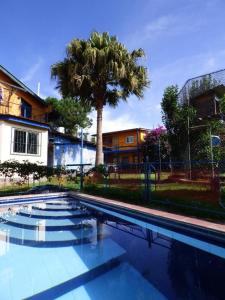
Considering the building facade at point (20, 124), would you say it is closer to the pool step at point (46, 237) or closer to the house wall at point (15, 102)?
the house wall at point (15, 102)

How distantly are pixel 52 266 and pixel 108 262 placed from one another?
2.79ft

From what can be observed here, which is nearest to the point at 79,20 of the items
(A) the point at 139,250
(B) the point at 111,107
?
(B) the point at 111,107

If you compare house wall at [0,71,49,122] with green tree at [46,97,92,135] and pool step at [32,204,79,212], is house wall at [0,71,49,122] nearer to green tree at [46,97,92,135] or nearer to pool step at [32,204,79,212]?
green tree at [46,97,92,135]

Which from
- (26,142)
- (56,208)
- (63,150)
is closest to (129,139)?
(63,150)

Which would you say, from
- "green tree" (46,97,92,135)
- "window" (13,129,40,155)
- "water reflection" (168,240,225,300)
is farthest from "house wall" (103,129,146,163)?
"water reflection" (168,240,225,300)

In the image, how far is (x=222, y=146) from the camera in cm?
1344

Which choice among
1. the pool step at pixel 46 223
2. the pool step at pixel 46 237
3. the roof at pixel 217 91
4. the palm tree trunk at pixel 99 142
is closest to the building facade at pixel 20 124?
the palm tree trunk at pixel 99 142

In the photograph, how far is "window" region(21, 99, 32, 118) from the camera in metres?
22.2

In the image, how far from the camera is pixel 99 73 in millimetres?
18547

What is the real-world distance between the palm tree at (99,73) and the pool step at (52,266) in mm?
12628

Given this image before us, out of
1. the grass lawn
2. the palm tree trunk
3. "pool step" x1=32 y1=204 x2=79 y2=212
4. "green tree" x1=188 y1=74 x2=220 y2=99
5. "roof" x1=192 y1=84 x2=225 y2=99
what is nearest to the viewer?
the grass lawn

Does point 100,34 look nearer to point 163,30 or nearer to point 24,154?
point 163,30

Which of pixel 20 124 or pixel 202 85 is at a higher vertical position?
pixel 202 85

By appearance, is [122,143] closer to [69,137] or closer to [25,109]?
[69,137]
